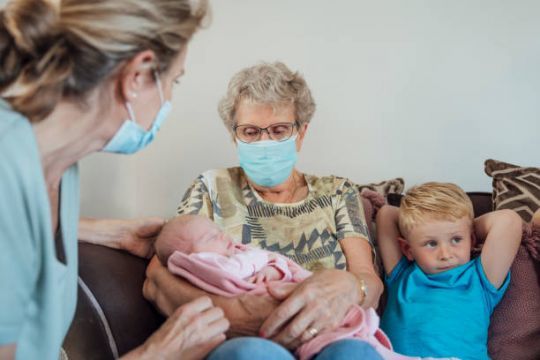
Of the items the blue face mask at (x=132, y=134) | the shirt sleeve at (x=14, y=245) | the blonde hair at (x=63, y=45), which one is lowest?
the shirt sleeve at (x=14, y=245)

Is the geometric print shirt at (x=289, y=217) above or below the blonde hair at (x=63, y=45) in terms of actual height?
below

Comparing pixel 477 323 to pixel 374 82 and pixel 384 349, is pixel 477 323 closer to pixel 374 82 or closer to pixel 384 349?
pixel 384 349

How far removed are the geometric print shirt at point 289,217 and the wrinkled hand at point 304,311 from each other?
16.4 inches

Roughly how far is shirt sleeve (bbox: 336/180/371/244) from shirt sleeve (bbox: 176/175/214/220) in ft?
1.41

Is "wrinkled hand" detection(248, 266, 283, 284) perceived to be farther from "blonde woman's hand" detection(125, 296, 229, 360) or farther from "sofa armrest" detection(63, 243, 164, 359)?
"sofa armrest" detection(63, 243, 164, 359)

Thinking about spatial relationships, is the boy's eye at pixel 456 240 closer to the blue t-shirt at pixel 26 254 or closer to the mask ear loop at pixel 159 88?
the mask ear loop at pixel 159 88

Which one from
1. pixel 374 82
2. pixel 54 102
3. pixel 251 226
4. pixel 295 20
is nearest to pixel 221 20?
pixel 295 20

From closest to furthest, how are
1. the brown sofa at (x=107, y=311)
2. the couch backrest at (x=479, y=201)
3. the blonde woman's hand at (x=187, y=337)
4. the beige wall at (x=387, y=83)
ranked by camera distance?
the blonde woman's hand at (x=187, y=337)
the brown sofa at (x=107, y=311)
the couch backrest at (x=479, y=201)
the beige wall at (x=387, y=83)

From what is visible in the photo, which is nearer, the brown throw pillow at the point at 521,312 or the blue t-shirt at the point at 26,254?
the blue t-shirt at the point at 26,254

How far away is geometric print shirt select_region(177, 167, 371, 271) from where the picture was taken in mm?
1833

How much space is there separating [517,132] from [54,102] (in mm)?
1908

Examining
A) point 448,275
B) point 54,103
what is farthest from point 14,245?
point 448,275

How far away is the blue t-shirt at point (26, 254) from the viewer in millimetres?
979

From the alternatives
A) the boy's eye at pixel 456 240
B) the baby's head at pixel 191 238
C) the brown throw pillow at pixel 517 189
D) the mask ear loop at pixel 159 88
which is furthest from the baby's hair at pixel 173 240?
the brown throw pillow at pixel 517 189
